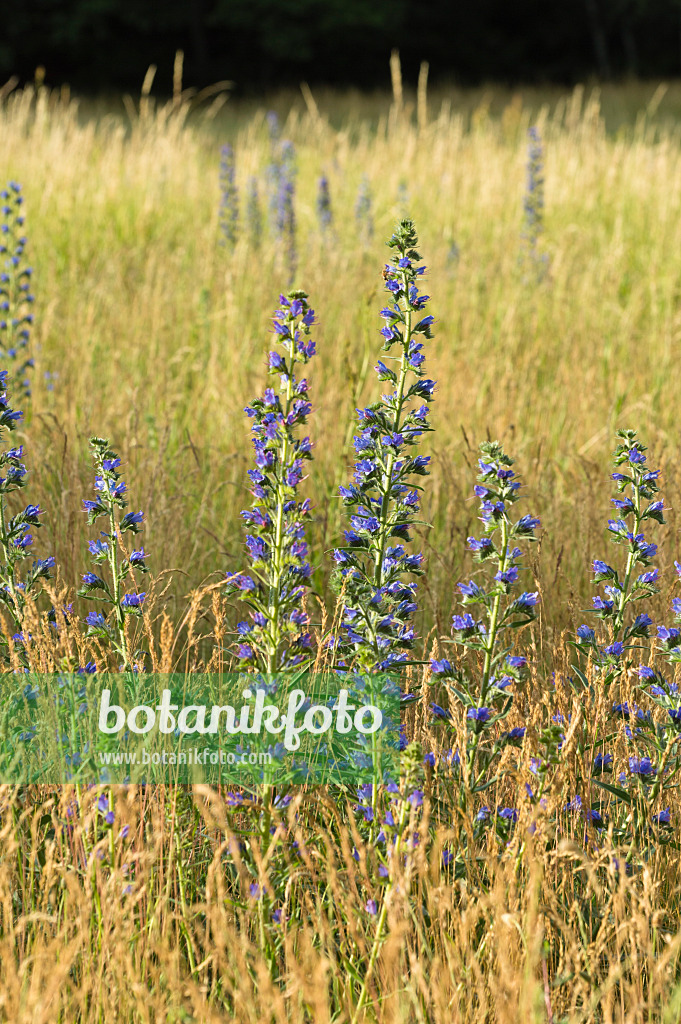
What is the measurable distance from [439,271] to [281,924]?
482 cm

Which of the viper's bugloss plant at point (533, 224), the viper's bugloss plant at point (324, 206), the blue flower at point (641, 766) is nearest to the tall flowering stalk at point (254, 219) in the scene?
the viper's bugloss plant at point (324, 206)

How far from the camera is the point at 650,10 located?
23.4 metres

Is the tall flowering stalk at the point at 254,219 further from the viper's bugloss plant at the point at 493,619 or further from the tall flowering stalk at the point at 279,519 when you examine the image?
the viper's bugloss plant at the point at 493,619

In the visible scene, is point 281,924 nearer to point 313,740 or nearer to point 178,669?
point 313,740

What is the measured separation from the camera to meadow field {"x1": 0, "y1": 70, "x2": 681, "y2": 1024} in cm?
153

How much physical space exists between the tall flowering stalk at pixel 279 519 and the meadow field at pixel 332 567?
10 cm

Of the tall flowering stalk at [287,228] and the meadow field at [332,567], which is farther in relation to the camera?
the tall flowering stalk at [287,228]

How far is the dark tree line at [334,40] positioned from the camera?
21.8 m

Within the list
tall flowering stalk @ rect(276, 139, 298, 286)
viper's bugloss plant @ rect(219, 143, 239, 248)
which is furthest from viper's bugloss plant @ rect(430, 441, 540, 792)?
viper's bugloss plant @ rect(219, 143, 239, 248)

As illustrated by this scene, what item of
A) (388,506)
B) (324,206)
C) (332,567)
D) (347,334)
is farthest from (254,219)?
(388,506)

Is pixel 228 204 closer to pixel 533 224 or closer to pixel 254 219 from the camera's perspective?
pixel 254 219

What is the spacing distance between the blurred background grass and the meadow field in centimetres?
3

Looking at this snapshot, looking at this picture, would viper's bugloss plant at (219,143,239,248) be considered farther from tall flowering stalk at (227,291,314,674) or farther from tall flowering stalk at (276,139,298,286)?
tall flowering stalk at (227,291,314,674)

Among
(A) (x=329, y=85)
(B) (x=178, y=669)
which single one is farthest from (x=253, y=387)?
(A) (x=329, y=85)
